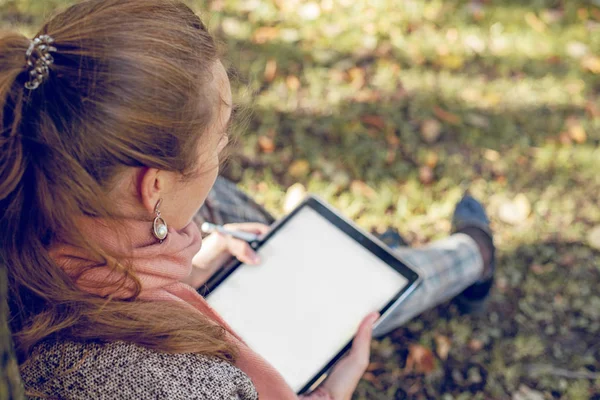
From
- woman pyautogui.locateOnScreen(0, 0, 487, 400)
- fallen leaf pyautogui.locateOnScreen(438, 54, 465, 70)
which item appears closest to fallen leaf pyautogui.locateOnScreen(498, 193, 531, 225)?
fallen leaf pyautogui.locateOnScreen(438, 54, 465, 70)

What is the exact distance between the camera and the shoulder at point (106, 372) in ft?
3.16

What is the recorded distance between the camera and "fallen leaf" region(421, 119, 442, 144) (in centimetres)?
250

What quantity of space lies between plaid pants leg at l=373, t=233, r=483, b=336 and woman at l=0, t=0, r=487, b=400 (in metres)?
0.85

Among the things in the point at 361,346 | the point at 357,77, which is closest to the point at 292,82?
the point at 357,77

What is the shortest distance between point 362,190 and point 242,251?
37.0 inches

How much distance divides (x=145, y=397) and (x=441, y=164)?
69.6 inches

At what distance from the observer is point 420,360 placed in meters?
2.00

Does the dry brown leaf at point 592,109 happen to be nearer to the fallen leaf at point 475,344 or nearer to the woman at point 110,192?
the fallen leaf at point 475,344

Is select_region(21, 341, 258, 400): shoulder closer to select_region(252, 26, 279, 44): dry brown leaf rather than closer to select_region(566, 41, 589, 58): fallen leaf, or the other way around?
select_region(252, 26, 279, 44): dry brown leaf

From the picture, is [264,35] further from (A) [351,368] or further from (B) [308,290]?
(A) [351,368]

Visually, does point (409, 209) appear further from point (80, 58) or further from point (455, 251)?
point (80, 58)

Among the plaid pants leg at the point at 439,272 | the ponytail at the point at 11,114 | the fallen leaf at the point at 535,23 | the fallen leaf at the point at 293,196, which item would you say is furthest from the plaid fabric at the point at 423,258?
the fallen leaf at the point at 535,23

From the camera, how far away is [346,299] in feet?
5.02

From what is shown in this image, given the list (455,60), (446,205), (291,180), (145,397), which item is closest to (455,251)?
(446,205)
